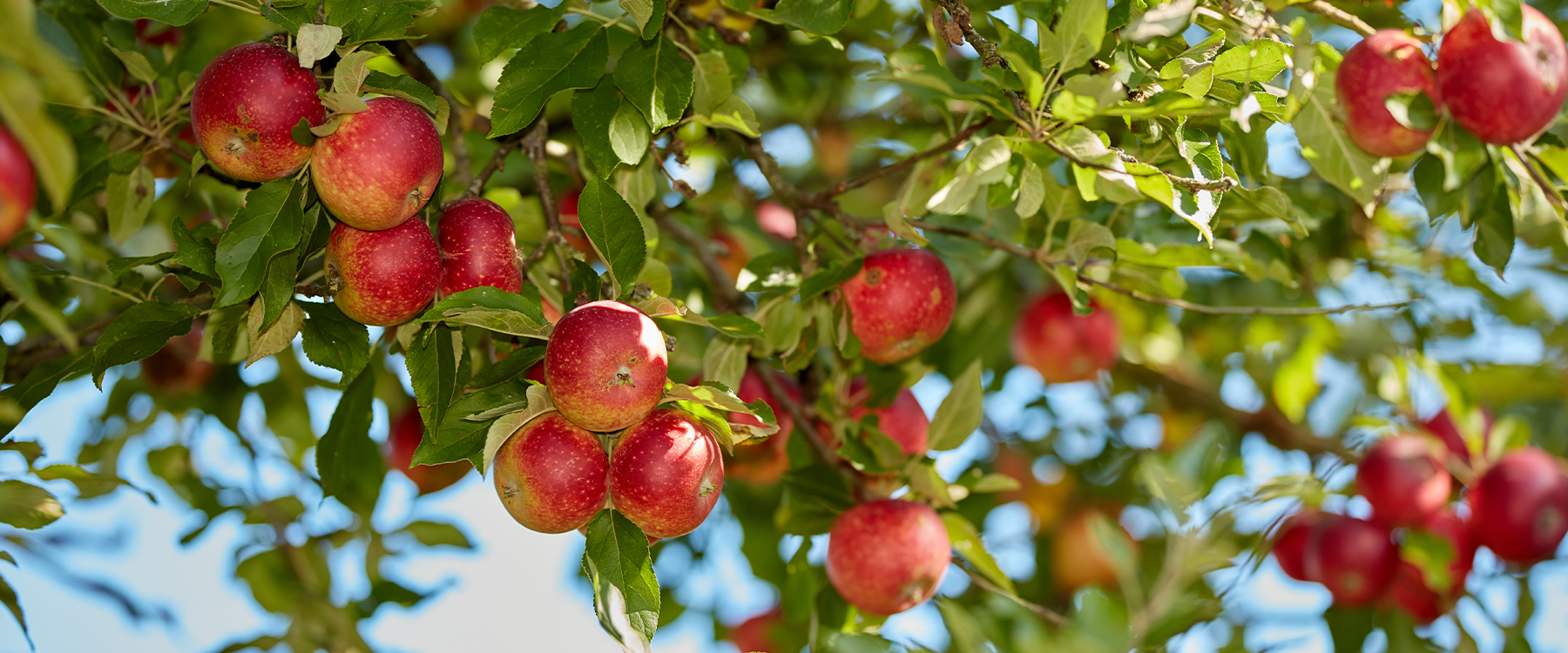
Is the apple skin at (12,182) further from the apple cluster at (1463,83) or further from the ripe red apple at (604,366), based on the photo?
the apple cluster at (1463,83)

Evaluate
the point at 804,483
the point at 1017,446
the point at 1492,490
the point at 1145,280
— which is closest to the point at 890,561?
the point at 804,483

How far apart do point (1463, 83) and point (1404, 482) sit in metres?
1.34

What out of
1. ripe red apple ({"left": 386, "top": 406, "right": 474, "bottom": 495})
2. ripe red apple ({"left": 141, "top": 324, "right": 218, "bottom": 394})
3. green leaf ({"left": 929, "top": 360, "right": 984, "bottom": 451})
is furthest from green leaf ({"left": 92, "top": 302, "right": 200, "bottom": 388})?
ripe red apple ({"left": 141, "top": 324, "right": 218, "bottom": 394})

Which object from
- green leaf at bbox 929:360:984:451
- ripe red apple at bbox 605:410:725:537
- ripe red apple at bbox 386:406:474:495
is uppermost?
ripe red apple at bbox 605:410:725:537

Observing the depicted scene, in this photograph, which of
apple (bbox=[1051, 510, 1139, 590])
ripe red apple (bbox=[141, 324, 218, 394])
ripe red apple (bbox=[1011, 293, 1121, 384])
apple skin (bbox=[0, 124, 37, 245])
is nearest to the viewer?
apple skin (bbox=[0, 124, 37, 245])

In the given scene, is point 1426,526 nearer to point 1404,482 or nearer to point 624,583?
point 1404,482

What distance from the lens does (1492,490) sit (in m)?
2.47

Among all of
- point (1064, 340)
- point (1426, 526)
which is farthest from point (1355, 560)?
point (1064, 340)

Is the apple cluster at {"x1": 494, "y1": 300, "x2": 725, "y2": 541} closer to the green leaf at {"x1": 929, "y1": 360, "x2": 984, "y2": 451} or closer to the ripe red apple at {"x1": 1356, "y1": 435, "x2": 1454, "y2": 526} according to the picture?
the green leaf at {"x1": 929, "y1": 360, "x2": 984, "y2": 451}

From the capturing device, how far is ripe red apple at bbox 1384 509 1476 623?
A: 8.09 ft

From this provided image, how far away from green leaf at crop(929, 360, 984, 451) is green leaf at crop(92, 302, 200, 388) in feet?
3.89

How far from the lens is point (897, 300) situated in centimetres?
175

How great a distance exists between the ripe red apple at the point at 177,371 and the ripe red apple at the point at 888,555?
1647 mm

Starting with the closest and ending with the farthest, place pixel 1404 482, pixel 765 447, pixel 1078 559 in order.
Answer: pixel 765 447 < pixel 1404 482 < pixel 1078 559
